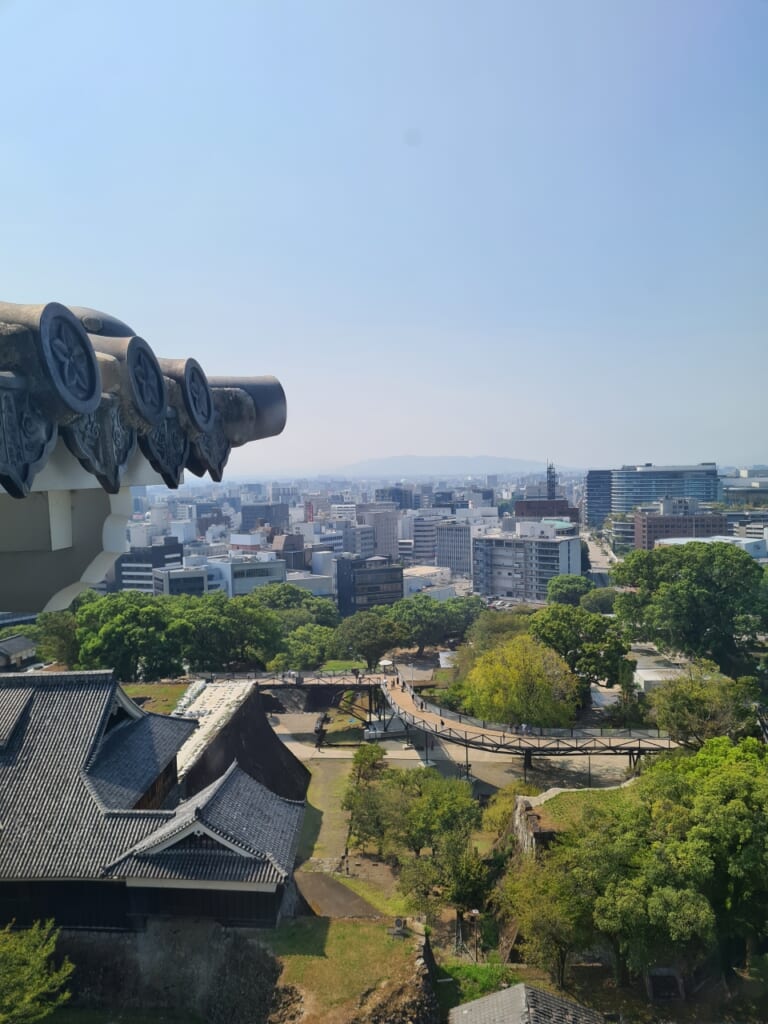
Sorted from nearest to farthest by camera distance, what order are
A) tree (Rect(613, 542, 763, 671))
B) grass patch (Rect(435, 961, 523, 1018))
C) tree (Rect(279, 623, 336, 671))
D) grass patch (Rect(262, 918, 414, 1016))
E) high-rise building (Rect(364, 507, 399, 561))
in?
grass patch (Rect(262, 918, 414, 1016)) → grass patch (Rect(435, 961, 523, 1018)) → tree (Rect(613, 542, 763, 671)) → tree (Rect(279, 623, 336, 671)) → high-rise building (Rect(364, 507, 399, 561))

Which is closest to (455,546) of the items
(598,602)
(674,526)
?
(674,526)

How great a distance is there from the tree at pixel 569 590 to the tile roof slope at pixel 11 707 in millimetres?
53186

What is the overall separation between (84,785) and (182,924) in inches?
168

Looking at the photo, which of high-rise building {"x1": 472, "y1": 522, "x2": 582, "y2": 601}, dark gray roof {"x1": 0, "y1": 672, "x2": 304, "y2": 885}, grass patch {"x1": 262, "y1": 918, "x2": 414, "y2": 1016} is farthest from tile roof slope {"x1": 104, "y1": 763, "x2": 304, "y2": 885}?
high-rise building {"x1": 472, "y1": 522, "x2": 582, "y2": 601}

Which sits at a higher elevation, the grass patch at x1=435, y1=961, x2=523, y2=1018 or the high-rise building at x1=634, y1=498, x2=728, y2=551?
the high-rise building at x1=634, y1=498, x2=728, y2=551

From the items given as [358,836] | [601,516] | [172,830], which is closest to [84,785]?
[172,830]

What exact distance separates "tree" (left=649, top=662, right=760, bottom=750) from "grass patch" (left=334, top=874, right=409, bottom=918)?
12.2 meters

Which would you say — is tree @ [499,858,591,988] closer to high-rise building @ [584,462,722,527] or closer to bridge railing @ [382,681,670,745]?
bridge railing @ [382,681,670,745]

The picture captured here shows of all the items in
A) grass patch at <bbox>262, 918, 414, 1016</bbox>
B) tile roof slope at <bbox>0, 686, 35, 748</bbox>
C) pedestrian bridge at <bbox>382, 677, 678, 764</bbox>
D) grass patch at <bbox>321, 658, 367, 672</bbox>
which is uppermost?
tile roof slope at <bbox>0, 686, 35, 748</bbox>

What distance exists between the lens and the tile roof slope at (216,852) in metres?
15.1

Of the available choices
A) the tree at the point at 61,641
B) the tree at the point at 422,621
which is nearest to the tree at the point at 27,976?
the tree at the point at 61,641

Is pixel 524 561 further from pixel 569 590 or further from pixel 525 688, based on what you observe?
pixel 525 688

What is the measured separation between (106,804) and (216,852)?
3.58m

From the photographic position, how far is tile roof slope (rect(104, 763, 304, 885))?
49.5ft
